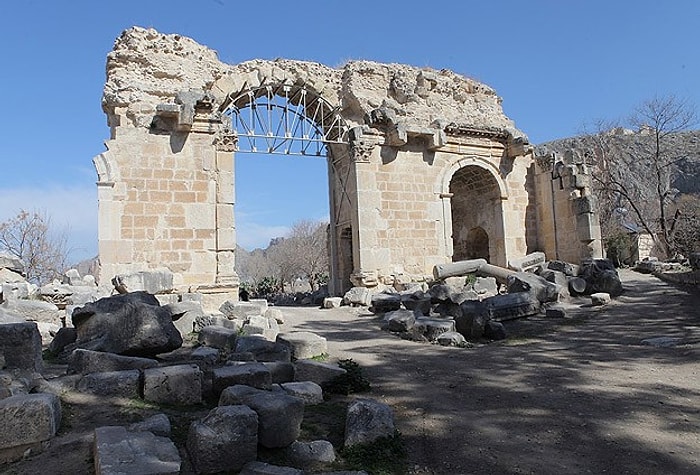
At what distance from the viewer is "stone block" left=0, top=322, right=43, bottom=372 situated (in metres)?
4.18

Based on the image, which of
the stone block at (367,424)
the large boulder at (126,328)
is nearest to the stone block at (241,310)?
the large boulder at (126,328)

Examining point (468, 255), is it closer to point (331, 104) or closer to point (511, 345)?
point (331, 104)

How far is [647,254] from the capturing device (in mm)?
26672

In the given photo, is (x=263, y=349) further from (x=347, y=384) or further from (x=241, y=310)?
(x=241, y=310)

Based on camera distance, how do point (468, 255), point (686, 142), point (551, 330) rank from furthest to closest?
1. point (686, 142)
2. point (468, 255)
3. point (551, 330)

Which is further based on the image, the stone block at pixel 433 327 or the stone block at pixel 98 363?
the stone block at pixel 433 327

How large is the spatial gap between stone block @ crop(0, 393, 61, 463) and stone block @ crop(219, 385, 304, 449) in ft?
4.03

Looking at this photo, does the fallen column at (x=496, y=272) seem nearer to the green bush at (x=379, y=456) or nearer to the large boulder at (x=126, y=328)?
the large boulder at (x=126, y=328)

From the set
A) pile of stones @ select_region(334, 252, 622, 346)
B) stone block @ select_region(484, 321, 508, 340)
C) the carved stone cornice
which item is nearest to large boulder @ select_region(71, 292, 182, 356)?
pile of stones @ select_region(334, 252, 622, 346)

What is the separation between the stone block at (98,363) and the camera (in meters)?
4.41

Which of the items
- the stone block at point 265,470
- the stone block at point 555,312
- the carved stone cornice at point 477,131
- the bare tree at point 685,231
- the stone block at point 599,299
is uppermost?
the carved stone cornice at point 477,131

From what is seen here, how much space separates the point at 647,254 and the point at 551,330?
22782 mm

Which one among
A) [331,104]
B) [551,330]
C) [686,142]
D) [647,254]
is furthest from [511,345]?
[686,142]

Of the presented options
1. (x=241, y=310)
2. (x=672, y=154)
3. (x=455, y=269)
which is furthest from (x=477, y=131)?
(x=672, y=154)
